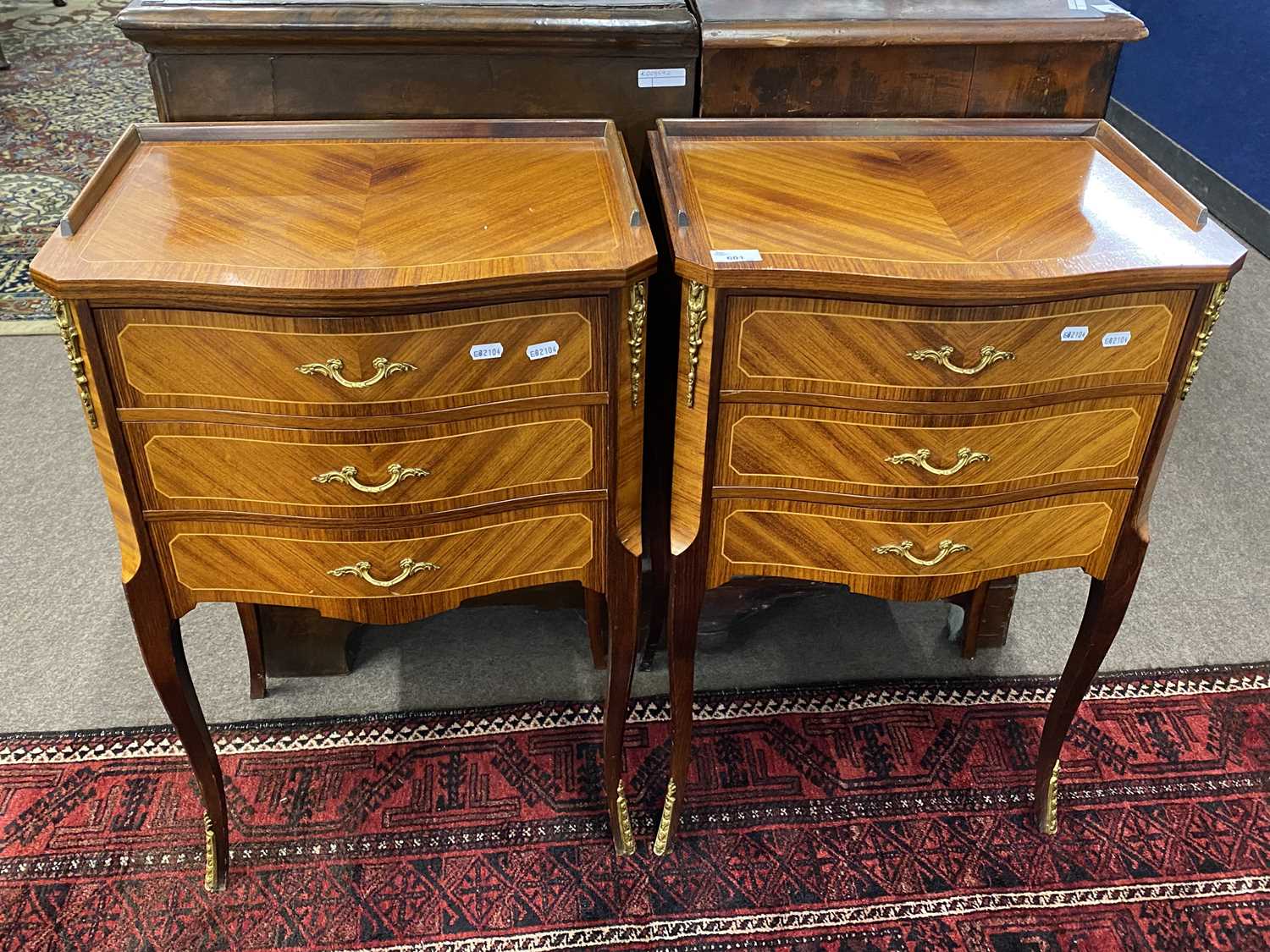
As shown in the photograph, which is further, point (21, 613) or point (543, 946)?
point (21, 613)

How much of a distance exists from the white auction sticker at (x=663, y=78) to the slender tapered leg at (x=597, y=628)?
0.82 meters

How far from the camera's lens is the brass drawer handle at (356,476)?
1.24 meters

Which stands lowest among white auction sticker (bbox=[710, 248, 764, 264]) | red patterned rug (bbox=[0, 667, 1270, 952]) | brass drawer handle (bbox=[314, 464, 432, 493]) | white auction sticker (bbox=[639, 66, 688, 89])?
red patterned rug (bbox=[0, 667, 1270, 952])

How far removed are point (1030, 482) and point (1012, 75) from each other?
0.64 metres

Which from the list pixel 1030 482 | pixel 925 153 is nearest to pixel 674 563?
pixel 1030 482

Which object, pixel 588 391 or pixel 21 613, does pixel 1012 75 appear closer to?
pixel 588 391

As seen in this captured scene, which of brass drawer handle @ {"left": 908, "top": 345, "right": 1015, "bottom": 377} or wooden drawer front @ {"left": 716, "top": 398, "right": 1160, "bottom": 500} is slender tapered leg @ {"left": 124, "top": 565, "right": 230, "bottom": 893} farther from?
brass drawer handle @ {"left": 908, "top": 345, "right": 1015, "bottom": 377}

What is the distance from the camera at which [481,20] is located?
4.78ft

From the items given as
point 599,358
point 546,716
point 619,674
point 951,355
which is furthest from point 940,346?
point 546,716

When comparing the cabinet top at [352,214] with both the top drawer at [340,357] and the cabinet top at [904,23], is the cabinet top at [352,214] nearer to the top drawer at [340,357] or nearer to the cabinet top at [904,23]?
the top drawer at [340,357]

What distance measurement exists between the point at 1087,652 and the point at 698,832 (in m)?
0.65

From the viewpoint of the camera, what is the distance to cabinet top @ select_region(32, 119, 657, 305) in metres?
1.13

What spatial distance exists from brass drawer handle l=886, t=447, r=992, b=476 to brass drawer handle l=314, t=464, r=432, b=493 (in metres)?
0.57

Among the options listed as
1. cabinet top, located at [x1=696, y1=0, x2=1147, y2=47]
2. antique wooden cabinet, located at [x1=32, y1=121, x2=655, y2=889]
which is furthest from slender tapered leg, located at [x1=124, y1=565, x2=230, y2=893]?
cabinet top, located at [x1=696, y1=0, x2=1147, y2=47]
